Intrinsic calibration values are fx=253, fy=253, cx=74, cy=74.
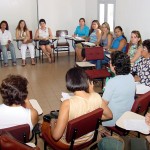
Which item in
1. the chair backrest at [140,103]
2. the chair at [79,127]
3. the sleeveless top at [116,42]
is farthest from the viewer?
the sleeveless top at [116,42]

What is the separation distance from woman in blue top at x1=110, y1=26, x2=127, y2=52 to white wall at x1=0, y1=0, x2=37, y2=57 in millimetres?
2962

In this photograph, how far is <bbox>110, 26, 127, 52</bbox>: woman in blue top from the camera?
559 cm

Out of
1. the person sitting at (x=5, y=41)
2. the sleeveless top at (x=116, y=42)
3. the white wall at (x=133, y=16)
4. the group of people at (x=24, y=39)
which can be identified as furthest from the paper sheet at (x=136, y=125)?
the person sitting at (x=5, y=41)

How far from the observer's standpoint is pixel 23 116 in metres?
2.15

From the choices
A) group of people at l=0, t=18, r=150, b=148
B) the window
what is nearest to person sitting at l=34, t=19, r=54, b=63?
the window

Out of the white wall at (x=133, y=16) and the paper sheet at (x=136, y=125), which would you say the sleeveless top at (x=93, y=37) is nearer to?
the white wall at (x=133, y=16)

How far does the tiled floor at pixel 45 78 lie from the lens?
14.9 ft

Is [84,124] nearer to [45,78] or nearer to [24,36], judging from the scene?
[45,78]

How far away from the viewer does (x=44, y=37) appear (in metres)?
7.43

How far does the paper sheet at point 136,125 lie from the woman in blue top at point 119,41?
3.49 metres

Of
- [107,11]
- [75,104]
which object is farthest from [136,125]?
[107,11]

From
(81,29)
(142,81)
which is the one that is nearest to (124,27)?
(81,29)

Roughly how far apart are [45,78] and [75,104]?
12.4 ft

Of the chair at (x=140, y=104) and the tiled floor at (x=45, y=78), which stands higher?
the chair at (x=140, y=104)
